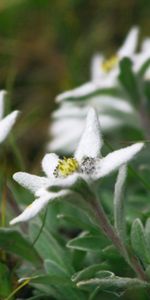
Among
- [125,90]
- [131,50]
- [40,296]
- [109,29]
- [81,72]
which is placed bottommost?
[40,296]

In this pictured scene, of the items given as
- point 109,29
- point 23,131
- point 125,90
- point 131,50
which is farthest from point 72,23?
point 125,90

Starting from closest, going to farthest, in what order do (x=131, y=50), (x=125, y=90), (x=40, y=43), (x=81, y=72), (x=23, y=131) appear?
(x=125, y=90)
(x=131, y=50)
(x=23, y=131)
(x=81, y=72)
(x=40, y=43)

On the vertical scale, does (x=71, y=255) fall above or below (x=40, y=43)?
below

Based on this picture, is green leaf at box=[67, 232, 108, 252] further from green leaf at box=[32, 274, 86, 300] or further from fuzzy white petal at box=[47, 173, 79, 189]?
fuzzy white petal at box=[47, 173, 79, 189]

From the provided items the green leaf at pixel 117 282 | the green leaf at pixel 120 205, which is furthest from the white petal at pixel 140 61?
the green leaf at pixel 117 282

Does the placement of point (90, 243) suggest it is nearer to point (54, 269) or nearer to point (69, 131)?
point (54, 269)

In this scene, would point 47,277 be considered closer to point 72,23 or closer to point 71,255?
Answer: point 71,255

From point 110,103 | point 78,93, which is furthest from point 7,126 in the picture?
→ point 110,103

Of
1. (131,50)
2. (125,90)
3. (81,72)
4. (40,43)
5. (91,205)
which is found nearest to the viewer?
(91,205)
